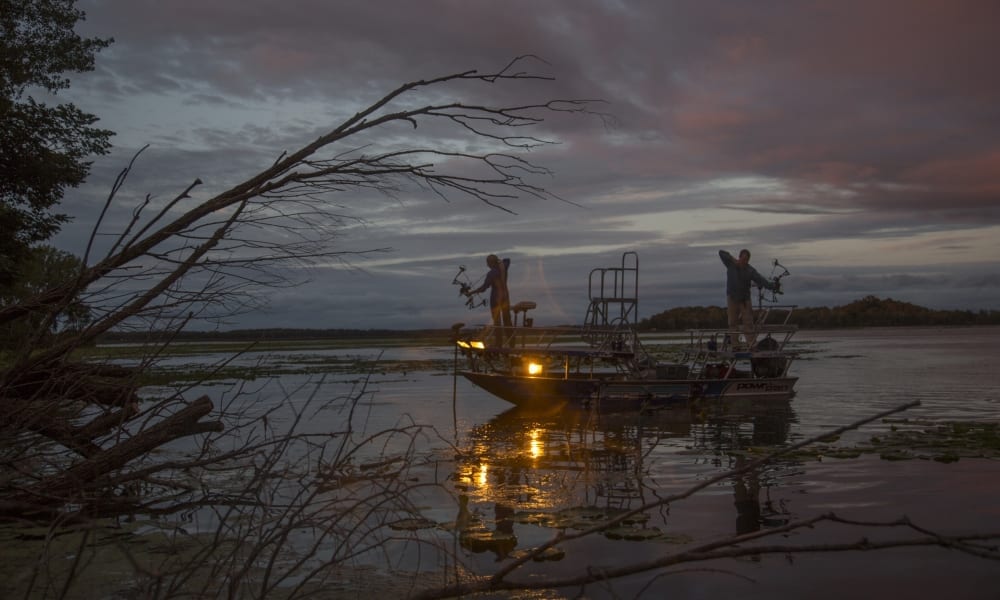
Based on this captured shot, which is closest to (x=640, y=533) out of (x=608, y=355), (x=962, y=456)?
(x=962, y=456)

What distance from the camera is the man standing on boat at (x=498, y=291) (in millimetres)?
18678

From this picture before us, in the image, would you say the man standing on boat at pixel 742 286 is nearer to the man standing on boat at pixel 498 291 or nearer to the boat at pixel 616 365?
the boat at pixel 616 365

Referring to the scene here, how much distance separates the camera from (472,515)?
8266 mm

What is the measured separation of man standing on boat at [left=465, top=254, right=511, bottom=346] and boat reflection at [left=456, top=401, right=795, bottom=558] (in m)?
2.44

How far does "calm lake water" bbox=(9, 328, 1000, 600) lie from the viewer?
621 cm

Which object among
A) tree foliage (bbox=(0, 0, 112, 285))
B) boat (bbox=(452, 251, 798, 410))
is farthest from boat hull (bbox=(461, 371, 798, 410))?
tree foliage (bbox=(0, 0, 112, 285))

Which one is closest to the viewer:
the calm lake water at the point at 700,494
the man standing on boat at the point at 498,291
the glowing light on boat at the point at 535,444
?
the calm lake water at the point at 700,494

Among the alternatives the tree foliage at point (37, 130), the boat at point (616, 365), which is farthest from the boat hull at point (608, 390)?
the tree foliage at point (37, 130)

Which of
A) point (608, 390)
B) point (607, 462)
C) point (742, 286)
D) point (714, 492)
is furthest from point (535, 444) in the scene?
point (742, 286)

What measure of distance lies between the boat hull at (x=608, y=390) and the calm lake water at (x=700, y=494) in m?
0.40

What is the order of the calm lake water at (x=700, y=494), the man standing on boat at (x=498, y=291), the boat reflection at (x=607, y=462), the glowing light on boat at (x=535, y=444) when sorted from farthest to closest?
the man standing on boat at (x=498, y=291)
the glowing light on boat at (x=535, y=444)
the boat reflection at (x=607, y=462)
the calm lake water at (x=700, y=494)

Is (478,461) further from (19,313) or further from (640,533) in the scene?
(19,313)

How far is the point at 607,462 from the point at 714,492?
8.11ft

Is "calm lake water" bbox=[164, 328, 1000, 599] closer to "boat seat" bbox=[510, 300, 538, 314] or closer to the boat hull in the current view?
the boat hull
